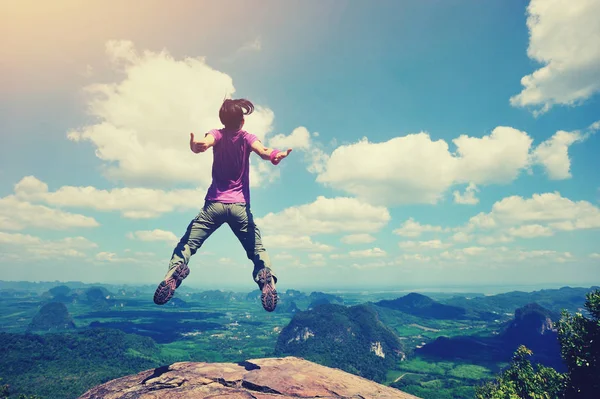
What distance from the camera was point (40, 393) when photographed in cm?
9625

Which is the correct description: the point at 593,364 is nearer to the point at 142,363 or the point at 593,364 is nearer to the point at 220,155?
the point at 220,155

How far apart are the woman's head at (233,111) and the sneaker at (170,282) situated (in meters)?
3.46

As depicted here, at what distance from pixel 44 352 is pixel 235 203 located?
18499 centimetres

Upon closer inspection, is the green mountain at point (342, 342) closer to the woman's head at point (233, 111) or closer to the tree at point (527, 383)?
the tree at point (527, 383)

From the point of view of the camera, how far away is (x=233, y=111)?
703cm

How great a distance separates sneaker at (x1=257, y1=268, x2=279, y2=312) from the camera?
6221 mm

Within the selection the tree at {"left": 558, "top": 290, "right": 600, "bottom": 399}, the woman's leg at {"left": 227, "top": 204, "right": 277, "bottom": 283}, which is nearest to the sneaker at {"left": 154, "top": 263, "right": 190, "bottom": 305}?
the woman's leg at {"left": 227, "top": 204, "right": 277, "bottom": 283}

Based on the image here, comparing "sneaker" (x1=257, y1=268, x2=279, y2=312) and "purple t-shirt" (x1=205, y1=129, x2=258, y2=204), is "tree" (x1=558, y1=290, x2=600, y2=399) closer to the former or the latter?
"sneaker" (x1=257, y1=268, x2=279, y2=312)

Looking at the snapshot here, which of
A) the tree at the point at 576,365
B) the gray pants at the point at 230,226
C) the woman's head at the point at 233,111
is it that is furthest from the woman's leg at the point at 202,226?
the tree at the point at 576,365

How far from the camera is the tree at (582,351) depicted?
23.3 m

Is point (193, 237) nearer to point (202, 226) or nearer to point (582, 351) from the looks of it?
point (202, 226)

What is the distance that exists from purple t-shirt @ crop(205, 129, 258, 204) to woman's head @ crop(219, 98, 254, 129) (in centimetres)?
22

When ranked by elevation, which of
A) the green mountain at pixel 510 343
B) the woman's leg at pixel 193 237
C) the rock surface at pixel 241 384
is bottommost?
the green mountain at pixel 510 343

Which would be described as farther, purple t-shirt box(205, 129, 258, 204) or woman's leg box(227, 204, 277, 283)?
purple t-shirt box(205, 129, 258, 204)
